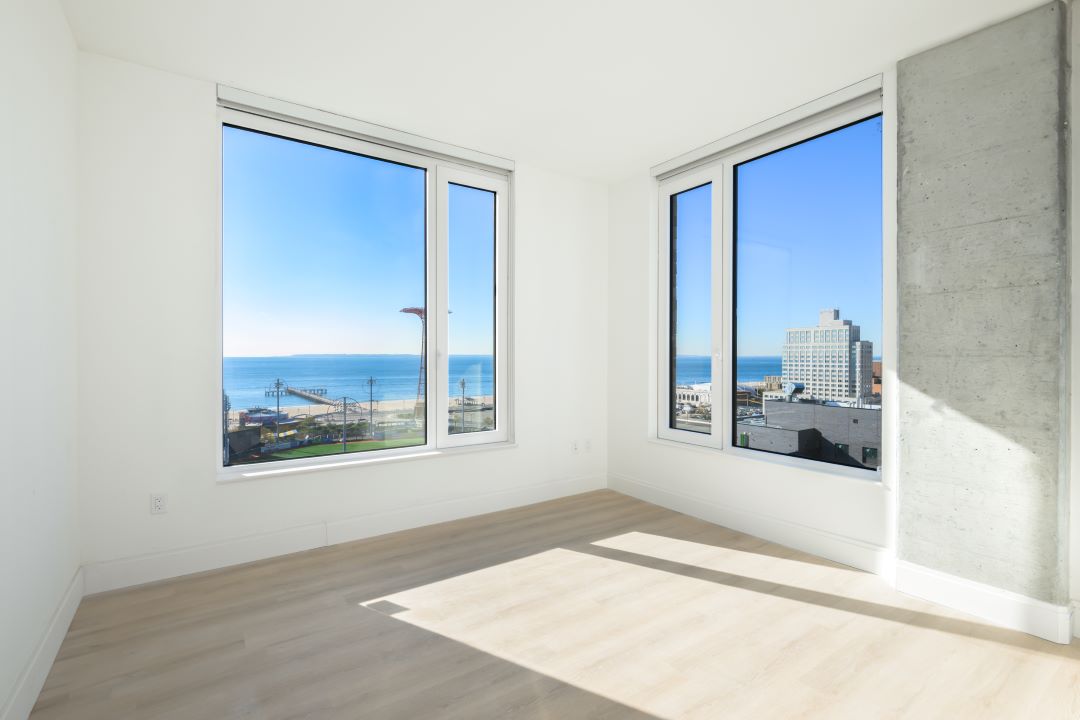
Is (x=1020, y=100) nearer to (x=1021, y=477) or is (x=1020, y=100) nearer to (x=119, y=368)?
(x=1021, y=477)

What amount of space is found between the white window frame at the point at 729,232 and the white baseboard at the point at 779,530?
406 millimetres

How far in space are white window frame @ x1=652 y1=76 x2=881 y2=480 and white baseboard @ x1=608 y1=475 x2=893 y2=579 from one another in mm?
406

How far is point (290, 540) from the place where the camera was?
3.37 m

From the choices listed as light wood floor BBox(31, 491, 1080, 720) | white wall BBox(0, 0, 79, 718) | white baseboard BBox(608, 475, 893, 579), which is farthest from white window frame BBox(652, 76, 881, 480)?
white wall BBox(0, 0, 79, 718)

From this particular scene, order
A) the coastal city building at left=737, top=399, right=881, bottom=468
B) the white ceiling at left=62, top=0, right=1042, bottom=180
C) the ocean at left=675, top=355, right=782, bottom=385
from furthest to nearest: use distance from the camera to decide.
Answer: the ocean at left=675, top=355, right=782, bottom=385
the coastal city building at left=737, top=399, right=881, bottom=468
the white ceiling at left=62, top=0, right=1042, bottom=180

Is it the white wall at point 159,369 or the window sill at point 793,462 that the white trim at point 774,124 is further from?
the white wall at point 159,369

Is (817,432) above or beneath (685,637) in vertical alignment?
above

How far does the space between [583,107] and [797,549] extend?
3.25 metres

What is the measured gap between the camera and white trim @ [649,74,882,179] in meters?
3.13

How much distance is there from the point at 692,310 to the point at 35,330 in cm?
405

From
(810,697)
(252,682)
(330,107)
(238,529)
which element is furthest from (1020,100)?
(238,529)

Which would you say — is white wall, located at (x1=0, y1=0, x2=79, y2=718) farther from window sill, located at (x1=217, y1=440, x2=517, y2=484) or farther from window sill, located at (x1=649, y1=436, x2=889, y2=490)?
window sill, located at (x1=649, y1=436, x2=889, y2=490)

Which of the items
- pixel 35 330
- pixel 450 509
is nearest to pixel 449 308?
pixel 450 509

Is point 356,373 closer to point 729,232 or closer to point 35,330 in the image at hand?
point 35,330
